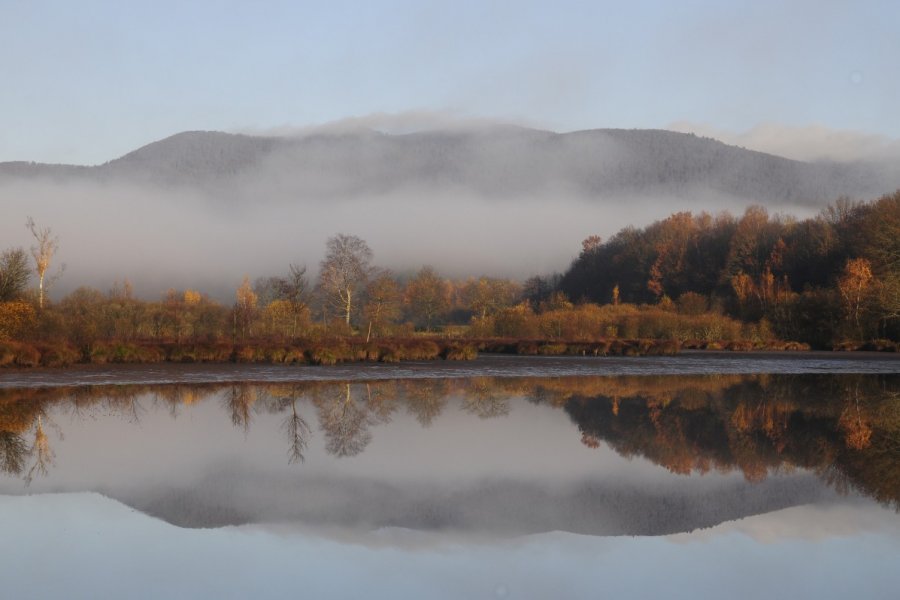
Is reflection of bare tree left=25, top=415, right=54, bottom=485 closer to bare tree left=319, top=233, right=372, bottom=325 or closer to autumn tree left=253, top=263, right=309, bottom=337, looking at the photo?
autumn tree left=253, top=263, right=309, bottom=337

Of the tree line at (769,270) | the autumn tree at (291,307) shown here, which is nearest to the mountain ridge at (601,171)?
the tree line at (769,270)

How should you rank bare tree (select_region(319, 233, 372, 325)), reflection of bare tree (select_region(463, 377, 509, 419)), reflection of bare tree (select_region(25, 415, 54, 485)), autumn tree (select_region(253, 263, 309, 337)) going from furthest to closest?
bare tree (select_region(319, 233, 372, 325))
autumn tree (select_region(253, 263, 309, 337))
reflection of bare tree (select_region(463, 377, 509, 419))
reflection of bare tree (select_region(25, 415, 54, 485))

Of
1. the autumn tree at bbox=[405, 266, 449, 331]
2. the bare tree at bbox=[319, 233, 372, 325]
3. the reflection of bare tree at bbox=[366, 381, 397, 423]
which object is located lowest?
the reflection of bare tree at bbox=[366, 381, 397, 423]

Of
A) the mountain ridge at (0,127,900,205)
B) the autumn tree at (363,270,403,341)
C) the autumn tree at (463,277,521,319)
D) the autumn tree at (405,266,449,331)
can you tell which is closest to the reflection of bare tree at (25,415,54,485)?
the autumn tree at (363,270,403,341)

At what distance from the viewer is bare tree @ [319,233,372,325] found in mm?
57312

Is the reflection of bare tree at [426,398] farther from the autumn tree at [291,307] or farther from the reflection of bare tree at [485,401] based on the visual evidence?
the autumn tree at [291,307]

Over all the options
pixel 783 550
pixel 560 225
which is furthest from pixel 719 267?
pixel 783 550

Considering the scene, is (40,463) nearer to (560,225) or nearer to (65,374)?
(65,374)

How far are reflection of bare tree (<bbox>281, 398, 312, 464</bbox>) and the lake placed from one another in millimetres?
99

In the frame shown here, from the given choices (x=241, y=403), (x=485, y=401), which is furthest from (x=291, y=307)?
(x=485, y=401)

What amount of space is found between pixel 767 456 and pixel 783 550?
18.8 feet

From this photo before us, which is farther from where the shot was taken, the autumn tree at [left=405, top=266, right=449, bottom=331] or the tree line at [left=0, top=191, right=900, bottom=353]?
the autumn tree at [left=405, top=266, right=449, bottom=331]

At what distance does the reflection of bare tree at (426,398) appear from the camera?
19.9 meters

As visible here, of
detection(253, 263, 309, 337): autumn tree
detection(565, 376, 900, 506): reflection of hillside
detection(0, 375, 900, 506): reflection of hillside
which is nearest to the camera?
detection(565, 376, 900, 506): reflection of hillside
